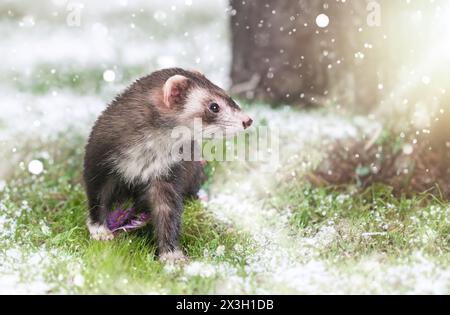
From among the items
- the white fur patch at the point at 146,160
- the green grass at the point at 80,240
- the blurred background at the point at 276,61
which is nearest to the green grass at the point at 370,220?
the blurred background at the point at 276,61

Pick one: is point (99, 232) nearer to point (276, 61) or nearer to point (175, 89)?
point (175, 89)

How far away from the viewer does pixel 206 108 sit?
503 cm

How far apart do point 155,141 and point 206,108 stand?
452 millimetres

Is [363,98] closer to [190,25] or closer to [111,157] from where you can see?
[111,157]

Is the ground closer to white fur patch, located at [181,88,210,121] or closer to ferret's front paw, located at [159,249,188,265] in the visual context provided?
ferret's front paw, located at [159,249,188,265]

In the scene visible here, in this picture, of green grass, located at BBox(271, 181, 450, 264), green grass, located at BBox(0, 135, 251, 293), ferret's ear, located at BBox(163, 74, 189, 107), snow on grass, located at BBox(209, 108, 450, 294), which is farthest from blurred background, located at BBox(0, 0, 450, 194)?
ferret's ear, located at BBox(163, 74, 189, 107)

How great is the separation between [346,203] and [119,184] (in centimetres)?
218

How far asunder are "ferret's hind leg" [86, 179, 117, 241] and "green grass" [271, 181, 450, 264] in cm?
155

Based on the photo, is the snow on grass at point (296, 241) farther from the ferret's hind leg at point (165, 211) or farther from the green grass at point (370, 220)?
the ferret's hind leg at point (165, 211)

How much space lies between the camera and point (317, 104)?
8648mm

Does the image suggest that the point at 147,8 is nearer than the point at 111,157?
No

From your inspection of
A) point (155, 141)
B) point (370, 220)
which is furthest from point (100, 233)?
point (370, 220)

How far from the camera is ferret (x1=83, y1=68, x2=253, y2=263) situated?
501cm

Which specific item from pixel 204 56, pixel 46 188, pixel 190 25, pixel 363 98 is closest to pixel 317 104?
pixel 363 98
